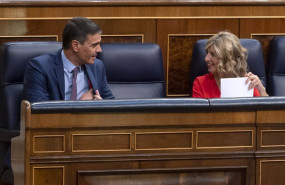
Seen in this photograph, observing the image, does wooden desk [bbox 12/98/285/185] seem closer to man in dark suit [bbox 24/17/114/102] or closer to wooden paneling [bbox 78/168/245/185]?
wooden paneling [bbox 78/168/245/185]

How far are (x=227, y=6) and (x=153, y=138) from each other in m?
1.12

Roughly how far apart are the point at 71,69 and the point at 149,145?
0.57 meters

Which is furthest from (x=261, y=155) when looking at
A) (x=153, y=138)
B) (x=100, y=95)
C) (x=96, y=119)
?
(x=100, y=95)

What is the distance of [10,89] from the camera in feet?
6.62

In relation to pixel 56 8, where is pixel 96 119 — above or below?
below

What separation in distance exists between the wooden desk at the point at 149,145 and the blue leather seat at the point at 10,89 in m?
0.46

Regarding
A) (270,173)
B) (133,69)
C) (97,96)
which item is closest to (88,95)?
(97,96)

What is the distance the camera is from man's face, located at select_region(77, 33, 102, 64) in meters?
1.98

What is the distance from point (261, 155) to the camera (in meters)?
1.53

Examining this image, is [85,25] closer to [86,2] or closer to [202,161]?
[86,2]

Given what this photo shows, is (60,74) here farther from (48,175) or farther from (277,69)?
(277,69)

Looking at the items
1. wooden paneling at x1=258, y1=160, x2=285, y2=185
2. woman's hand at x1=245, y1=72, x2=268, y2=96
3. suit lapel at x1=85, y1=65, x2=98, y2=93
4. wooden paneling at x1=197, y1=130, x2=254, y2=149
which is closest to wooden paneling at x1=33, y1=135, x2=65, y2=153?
wooden paneling at x1=197, y1=130, x2=254, y2=149

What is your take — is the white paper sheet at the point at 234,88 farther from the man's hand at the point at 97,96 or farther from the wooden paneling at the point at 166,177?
the wooden paneling at the point at 166,177

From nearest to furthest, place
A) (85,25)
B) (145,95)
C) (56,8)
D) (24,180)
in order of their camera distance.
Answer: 1. (24,180)
2. (85,25)
3. (145,95)
4. (56,8)
